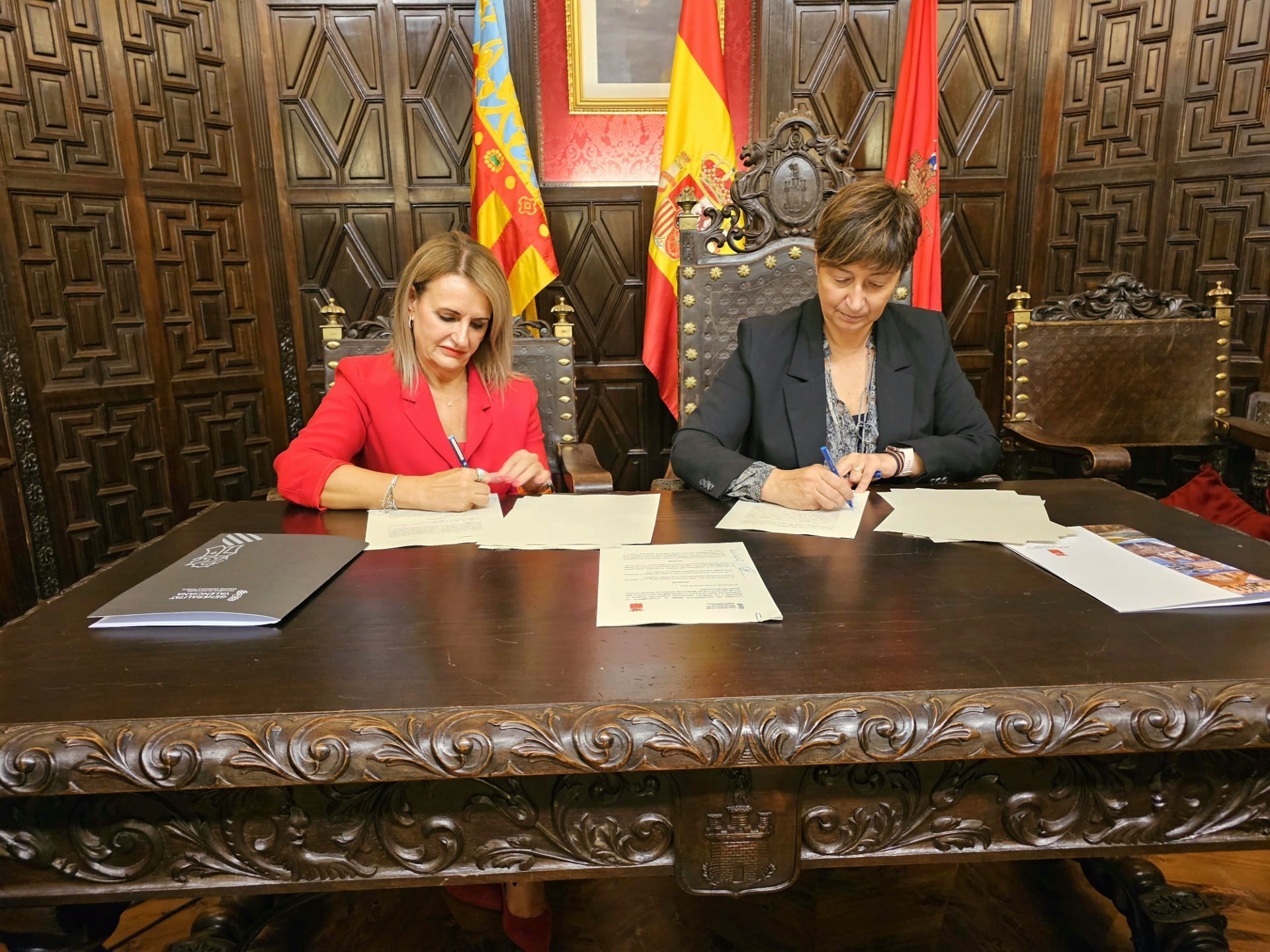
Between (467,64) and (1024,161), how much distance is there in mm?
2456

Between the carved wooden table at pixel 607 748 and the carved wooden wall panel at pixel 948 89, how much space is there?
9.48 ft

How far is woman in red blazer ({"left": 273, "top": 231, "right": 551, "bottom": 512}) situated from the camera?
1.56 metres

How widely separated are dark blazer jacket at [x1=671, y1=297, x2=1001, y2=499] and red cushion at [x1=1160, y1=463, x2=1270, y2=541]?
0.80 metres

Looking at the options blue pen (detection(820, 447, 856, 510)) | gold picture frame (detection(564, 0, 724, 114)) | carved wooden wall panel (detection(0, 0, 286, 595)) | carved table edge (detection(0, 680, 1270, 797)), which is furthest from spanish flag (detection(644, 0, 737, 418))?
carved table edge (detection(0, 680, 1270, 797))

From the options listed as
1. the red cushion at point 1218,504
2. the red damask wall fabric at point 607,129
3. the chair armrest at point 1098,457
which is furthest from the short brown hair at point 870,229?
the red damask wall fabric at point 607,129

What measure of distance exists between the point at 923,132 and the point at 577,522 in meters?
2.46

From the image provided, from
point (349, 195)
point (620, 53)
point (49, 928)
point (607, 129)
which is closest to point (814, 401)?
point (49, 928)

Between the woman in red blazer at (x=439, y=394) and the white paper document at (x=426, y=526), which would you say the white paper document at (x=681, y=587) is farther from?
the woman in red blazer at (x=439, y=394)

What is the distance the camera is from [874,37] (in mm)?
3145

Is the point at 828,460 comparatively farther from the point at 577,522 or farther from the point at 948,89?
the point at 948,89

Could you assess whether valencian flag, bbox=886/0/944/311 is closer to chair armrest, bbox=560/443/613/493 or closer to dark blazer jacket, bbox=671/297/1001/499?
dark blazer jacket, bbox=671/297/1001/499

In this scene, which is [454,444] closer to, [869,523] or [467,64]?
[869,523]

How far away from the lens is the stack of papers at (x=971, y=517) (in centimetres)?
115

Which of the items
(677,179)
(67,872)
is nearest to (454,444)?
(67,872)
